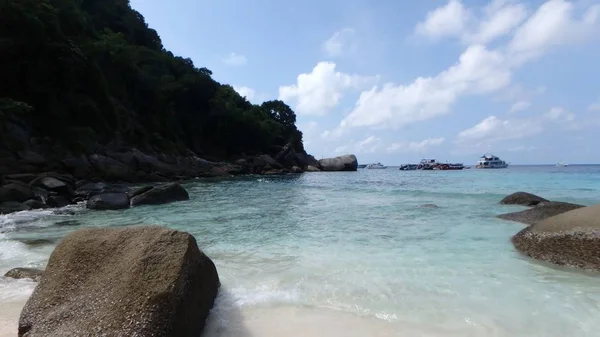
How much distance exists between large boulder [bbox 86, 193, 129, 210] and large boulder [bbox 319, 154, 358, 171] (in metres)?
65.2

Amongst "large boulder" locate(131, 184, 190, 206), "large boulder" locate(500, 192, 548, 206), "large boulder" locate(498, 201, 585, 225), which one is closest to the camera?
"large boulder" locate(498, 201, 585, 225)

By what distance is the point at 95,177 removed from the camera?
2734 centimetres

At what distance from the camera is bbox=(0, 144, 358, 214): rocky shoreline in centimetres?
1573

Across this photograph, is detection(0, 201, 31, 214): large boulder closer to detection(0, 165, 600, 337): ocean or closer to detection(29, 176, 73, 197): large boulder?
detection(29, 176, 73, 197): large boulder

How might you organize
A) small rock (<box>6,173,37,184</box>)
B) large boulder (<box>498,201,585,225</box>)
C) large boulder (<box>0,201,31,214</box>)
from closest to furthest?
large boulder (<box>498,201,585,225</box>) < large boulder (<box>0,201,31,214</box>) < small rock (<box>6,173,37,184</box>)

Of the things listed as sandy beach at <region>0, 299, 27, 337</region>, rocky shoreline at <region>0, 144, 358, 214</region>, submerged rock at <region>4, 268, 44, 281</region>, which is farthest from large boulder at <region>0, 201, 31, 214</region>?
sandy beach at <region>0, 299, 27, 337</region>

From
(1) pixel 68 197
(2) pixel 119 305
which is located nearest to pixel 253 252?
→ (2) pixel 119 305

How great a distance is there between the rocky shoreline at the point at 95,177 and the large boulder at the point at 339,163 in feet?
95.6

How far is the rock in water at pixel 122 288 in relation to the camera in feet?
10.9

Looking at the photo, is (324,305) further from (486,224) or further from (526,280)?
(486,224)

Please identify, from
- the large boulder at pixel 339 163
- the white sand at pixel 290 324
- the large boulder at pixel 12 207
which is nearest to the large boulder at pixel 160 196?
the large boulder at pixel 12 207

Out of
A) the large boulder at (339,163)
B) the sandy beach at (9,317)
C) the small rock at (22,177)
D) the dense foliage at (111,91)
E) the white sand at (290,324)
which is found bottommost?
the white sand at (290,324)

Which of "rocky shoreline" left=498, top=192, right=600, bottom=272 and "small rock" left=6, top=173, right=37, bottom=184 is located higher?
"small rock" left=6, top=173, right=37, bottom=184

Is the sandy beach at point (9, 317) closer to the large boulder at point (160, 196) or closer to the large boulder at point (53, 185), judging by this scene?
the large boulder at point (160, 196)
